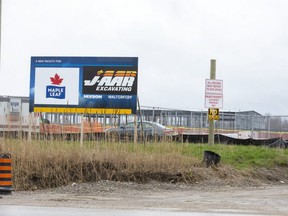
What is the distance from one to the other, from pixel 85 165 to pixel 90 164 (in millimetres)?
155

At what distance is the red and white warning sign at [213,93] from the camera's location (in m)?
20.8

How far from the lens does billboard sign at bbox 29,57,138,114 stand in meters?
21.2

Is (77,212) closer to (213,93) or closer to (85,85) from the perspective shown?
(85,85)

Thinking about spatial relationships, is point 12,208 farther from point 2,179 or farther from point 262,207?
point 262,207

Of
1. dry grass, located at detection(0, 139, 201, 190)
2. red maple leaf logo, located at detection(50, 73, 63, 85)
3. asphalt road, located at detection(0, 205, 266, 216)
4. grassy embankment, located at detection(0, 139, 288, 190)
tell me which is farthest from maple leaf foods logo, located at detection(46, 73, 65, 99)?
asphalt road, located at detection(0, 205, 266, 216)

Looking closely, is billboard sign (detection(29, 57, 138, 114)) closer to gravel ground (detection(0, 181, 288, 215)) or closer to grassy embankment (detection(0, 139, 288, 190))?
grassy embankment (detection(0, 139, 288, 190))

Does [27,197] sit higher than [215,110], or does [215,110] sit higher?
[215,110]

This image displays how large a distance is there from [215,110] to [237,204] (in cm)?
929

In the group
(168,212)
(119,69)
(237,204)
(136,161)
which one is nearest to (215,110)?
(119,69)

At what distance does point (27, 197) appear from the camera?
13398 millimetres

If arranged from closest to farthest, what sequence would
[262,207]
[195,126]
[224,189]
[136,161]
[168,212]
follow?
[168,212]
[262,207]
[224,189]
[136,161]
[195,126]

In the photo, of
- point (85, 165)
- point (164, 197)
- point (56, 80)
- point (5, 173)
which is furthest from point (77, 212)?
point (56, 80)

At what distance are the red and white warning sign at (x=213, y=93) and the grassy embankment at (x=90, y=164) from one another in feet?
13.9

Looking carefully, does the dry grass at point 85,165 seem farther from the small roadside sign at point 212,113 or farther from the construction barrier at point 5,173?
the small roadside sign at point 212,113
